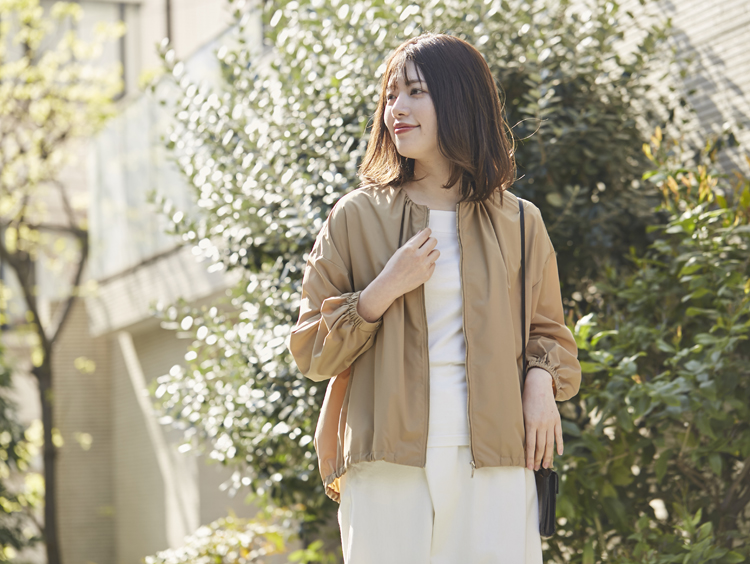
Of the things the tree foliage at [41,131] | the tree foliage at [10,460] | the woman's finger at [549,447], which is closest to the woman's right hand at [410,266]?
the woman's finger at [549,447]

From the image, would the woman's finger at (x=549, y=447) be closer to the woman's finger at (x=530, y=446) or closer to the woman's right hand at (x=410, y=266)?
the woman's finger at (x=530, y=446)

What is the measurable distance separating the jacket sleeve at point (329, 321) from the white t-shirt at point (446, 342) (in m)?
0.13

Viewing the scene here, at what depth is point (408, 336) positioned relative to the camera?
5.92 ft

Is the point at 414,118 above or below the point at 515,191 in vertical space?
above

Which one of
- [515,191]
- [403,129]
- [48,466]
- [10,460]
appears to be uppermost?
[403,129]

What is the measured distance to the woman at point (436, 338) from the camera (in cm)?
174

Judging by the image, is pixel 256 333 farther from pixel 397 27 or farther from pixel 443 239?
pixel 443 239

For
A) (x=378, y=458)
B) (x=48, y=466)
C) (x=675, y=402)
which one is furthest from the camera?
(x=48, y=466)

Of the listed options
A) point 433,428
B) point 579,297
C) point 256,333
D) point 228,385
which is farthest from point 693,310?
point 228,385

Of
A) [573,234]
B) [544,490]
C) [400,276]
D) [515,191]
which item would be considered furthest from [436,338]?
[573,234]

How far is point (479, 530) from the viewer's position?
1.74m

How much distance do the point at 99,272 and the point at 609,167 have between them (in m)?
6.89

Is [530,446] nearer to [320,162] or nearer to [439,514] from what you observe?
[439,514]

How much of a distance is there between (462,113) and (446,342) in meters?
0.50
